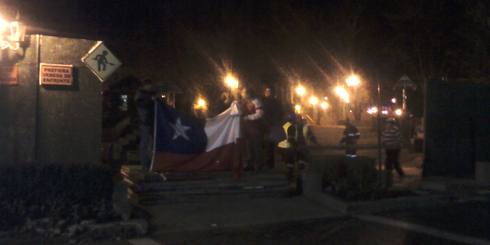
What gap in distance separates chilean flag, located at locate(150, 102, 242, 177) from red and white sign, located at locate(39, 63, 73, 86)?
1.68 m

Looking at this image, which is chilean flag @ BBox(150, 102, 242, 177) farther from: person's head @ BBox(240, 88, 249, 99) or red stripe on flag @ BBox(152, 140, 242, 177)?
person's head @ BBox(240, 88, 249, 99)

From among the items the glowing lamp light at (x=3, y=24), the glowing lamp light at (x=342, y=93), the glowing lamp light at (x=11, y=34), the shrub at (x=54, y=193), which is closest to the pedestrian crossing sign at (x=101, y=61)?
the glowing lamp light at (x=11, y=34)

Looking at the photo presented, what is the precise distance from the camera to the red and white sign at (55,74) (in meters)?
12.6

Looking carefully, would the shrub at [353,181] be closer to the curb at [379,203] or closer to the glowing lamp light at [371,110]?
the curb at [379,203]

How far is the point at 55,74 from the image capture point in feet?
42.0

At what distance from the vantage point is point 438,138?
16.8 m

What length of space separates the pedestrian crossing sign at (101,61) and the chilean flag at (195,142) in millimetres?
1254

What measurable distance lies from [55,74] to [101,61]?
94cm

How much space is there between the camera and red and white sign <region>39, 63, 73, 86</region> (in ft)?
41.5

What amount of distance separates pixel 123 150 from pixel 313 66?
19.8 metres

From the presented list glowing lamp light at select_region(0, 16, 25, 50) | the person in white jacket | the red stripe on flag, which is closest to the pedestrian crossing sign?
glowing lamp light at select_region(0, 16, 25, 50)

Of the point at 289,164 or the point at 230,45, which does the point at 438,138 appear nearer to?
the point at 289,164

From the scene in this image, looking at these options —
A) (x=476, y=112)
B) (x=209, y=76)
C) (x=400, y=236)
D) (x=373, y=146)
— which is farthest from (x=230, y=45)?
(x=400, y=236)

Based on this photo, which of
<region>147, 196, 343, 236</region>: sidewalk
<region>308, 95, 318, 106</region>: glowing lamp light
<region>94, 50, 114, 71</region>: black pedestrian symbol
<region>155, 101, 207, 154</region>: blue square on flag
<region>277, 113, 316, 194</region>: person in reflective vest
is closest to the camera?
<region>147, 196, 343, 236</region>: sidewalk
